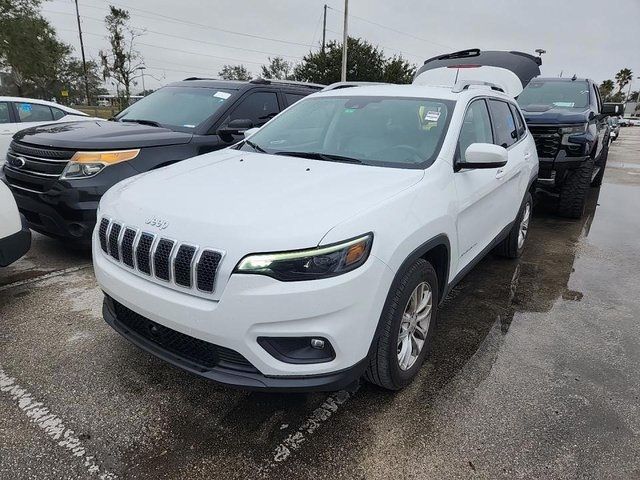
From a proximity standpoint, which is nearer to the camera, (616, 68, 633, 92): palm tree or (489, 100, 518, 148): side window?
(489, 100, 518, 148): side window

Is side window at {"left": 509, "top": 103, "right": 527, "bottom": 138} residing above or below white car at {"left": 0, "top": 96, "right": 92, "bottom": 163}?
above

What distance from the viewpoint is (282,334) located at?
1930 mm

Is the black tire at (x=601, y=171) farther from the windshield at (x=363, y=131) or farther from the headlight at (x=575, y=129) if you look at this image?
the windshield at (x=363, y=131)

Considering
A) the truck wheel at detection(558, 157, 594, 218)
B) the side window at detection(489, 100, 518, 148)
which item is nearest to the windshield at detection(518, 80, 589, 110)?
the truck wheel at detection(558, 157, 594, 218)

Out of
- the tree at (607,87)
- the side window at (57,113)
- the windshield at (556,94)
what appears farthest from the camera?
the tree at (607,87)

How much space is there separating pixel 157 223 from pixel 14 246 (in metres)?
1.93

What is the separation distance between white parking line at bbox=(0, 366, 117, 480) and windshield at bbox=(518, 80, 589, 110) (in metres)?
7.16

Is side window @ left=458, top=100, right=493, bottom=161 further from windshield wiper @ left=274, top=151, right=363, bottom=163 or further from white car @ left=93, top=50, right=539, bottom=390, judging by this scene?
windshield wiper @ left=274, top=151, right=363, bottom=163

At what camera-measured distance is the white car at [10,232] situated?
3287 millimetres

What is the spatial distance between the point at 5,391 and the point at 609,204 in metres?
8.94

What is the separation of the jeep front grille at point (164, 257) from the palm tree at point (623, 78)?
344 ft

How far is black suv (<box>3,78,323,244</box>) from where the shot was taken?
13.3 ft

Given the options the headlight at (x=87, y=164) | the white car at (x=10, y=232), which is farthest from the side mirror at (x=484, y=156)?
the white car at (x=10, y=232)

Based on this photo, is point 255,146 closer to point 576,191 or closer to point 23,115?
point 576,191
